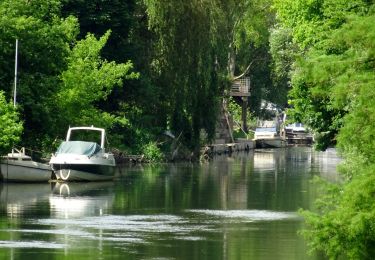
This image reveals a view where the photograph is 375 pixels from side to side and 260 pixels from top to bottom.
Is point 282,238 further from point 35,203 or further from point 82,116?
point 82,116

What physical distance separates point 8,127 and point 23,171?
3.10 metres

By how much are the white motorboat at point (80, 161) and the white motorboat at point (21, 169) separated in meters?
0.80

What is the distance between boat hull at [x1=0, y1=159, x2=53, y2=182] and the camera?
4997cm

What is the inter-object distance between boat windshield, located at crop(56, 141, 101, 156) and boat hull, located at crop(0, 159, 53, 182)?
1468 millimetres

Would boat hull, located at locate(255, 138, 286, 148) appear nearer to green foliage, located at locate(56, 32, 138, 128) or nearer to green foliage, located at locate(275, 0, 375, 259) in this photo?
green foliage, located at locate(56, 32, 138, 128)

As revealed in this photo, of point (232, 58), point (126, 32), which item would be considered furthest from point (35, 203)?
point (232, 58)

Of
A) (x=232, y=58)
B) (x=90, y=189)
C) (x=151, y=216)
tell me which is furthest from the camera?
(x=232, y=58)

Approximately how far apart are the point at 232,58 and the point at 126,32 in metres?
30.4

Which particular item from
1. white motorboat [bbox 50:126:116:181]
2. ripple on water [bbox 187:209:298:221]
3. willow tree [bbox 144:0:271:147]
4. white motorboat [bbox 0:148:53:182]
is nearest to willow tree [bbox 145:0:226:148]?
willow tree [bbox 144:0:271:147]

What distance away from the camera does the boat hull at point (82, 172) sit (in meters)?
52.8

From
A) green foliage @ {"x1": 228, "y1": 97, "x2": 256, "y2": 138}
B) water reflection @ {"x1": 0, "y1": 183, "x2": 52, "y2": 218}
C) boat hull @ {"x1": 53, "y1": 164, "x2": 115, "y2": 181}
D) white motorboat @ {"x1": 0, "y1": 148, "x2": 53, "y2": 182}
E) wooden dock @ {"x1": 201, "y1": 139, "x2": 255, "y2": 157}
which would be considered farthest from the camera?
green foliage @ {"x1": 228, "y1": 97, "x2": 256, "y2": 138}

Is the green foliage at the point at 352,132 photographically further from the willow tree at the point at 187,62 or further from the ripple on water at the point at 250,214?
the willow tree at the point at 187,62

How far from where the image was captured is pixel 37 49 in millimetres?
52938

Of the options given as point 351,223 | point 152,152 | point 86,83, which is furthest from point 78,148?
point 351,223
